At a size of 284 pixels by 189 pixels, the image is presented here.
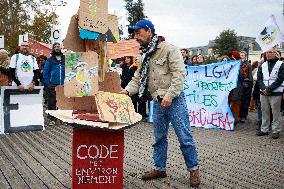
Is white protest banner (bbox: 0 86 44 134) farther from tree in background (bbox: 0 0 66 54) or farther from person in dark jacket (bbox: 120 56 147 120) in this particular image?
tree in background (bbox: 0 0 66 54)

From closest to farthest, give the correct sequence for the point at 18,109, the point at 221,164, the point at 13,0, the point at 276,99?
1. the point at 221,164
2. the point at 276,99
3. the point at 18,109
4. the point at 13,0

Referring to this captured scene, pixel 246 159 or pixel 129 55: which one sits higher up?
pixel 129 55

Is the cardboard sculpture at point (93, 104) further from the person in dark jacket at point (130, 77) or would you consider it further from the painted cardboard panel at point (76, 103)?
the person in dark jacket at point (130, 77)

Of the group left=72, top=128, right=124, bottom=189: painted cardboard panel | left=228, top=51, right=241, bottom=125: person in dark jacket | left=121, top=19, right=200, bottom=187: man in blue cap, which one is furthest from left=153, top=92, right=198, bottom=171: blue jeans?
left=228, top=51, right=241, bottom=125: person in dark jacket

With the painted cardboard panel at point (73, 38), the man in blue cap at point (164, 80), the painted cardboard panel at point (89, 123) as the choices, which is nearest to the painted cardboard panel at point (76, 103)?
the painted cardboard panel at point (89, 123)

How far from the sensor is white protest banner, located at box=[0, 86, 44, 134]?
868 centimetres

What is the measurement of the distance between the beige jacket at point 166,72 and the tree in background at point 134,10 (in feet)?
193

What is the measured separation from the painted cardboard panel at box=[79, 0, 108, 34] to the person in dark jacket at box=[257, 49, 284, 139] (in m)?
5.27

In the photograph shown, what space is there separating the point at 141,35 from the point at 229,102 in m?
6.05

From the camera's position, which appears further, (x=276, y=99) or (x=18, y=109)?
(x=18, y=109)

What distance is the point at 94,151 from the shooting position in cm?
405

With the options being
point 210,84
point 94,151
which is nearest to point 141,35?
point 94,151

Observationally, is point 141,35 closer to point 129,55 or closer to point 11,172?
point 11,172

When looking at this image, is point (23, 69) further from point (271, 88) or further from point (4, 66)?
point (271, 88)
